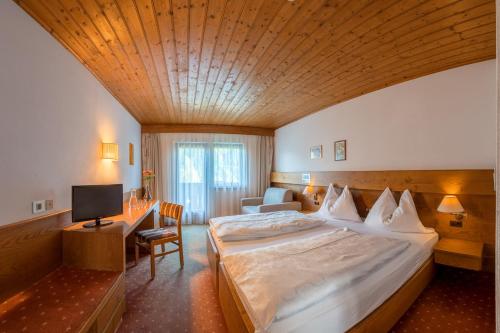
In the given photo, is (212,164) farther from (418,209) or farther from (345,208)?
(418,209)

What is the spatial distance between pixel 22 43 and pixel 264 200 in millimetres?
4459

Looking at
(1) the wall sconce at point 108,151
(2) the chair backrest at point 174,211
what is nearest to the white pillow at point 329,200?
(2) the chair backrest at point 174,211

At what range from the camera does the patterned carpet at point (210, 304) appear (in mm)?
1800

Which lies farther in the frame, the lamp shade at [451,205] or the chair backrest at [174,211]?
→ the chair backrest at [174,211]

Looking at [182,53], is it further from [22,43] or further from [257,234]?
[257,234]

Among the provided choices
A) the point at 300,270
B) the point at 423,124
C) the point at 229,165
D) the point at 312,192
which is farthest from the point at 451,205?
the point at 229,165

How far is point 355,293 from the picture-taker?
1452 mm

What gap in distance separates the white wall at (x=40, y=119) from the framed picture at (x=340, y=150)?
11.5 ft

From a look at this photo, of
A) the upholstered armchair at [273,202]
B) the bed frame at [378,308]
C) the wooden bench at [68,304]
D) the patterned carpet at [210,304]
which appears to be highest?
the upholstered armchair at [273,202]

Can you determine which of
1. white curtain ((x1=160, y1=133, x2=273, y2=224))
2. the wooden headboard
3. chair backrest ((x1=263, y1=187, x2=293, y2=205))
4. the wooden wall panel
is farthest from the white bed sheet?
white curtain ((x1=160, y1=133, x2=273, y2=224))

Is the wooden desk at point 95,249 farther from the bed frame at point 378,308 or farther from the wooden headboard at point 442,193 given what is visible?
the wooden headboard at point 442,193

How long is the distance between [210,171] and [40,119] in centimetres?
384

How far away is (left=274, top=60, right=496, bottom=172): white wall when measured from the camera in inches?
87.2

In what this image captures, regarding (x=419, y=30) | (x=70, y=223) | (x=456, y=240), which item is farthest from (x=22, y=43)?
(x=456, y=240)
